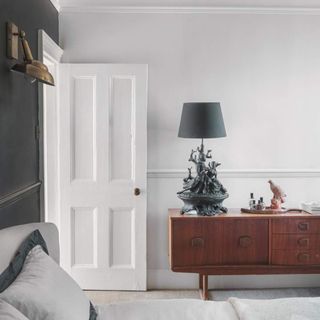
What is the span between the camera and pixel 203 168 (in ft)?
11.4

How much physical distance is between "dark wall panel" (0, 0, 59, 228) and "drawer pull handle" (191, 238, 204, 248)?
1.17 meters

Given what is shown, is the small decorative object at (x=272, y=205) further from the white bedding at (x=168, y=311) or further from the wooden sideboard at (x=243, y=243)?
the white bedding at (x=168, y=311)

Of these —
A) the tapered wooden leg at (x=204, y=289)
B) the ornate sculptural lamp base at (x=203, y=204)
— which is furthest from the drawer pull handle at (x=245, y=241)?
the tapered wooden leg at (x=204, y=289)

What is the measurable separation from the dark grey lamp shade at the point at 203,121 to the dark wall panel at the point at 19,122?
1.16 meters

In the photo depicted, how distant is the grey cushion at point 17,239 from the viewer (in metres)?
1.62

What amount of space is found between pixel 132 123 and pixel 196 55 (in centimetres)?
81

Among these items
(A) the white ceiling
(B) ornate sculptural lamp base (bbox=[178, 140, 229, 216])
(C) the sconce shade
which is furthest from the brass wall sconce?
(B) ornate sculptural lamp base (bbox=[178, 140, 229, 216])

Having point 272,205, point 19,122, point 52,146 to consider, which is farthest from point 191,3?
point 19,122

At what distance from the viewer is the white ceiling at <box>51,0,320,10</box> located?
12.0ft

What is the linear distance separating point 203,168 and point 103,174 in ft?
2.81

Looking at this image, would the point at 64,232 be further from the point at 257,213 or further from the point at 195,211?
the point at 257,213

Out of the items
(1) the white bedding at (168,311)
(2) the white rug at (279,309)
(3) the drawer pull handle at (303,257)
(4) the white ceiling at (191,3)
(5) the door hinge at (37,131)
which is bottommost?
(3) the drawer pull handle at (303,257)

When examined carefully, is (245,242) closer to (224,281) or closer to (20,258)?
(224,281)

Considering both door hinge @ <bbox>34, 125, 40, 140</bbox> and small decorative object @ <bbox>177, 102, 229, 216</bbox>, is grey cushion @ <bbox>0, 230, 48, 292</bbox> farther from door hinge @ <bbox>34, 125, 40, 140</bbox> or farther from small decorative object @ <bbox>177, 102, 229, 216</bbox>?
small decorative object @ <bbox>177, 102, 229, 216</bbox>
